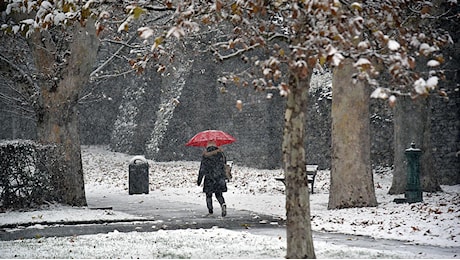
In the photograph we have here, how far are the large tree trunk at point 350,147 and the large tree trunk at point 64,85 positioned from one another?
593 centimetres

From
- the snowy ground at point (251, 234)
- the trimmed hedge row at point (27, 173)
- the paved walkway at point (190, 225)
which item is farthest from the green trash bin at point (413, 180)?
the trimmed hedge row at point (27, 173)

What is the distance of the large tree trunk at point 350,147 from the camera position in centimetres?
1498

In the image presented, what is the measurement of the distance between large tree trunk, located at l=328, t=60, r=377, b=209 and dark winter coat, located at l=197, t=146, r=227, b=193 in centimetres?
265

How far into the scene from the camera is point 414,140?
60.6 feet

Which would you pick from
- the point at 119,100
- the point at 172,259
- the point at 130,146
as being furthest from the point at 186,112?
the point at 172,259

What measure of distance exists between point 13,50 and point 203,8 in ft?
30.6

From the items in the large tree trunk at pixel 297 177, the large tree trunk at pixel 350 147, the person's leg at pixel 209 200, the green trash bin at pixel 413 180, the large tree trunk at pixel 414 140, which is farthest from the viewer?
the large tree trunk at pixel 414 140

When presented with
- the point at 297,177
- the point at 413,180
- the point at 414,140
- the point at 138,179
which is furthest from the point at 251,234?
the point at 138,179

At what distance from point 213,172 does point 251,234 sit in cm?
342

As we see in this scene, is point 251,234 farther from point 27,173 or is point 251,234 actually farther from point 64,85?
point 64,85

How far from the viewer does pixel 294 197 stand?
7457 mm

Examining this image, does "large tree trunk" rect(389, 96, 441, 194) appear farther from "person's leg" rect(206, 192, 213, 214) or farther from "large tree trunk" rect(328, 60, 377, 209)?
"person's leg" rect(206, 192, 213, 214)

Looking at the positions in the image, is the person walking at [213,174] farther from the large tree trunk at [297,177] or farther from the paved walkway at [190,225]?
the large tree trunk at [297,177]

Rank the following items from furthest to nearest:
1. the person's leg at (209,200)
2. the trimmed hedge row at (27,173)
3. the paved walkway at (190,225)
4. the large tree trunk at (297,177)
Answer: the person's leg at (209,200), the trimmed hedge row at (27,173), the paved walkway at (190,225), the large tree trunk at (297,177)
